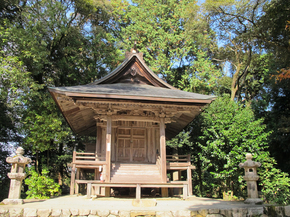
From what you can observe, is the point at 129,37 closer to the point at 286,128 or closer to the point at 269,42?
the point at 269,42

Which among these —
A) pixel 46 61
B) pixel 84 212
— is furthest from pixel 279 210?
pixel 46 61

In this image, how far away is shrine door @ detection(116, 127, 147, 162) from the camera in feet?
42.7

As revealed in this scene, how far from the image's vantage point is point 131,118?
11.8m

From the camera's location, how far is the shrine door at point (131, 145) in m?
13.0

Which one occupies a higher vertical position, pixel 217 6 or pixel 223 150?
pixel 217 6

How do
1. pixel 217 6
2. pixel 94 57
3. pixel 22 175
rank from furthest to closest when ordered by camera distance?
pixel 94 57, pixel 217 6, pixel 22 175

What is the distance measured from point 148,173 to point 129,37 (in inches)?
639

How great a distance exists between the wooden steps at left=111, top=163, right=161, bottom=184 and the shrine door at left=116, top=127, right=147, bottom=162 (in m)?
1.20

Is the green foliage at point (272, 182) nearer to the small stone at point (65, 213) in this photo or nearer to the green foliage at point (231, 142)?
the green foliage at point (231, 142)

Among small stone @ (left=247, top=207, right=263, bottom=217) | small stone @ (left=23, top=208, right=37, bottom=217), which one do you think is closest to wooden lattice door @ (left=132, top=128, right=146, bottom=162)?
small stone @ (left=247, top=207, right=263, bottom=217)

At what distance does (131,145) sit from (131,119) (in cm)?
209

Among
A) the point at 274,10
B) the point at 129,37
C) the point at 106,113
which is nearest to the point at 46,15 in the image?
the point at 129,37

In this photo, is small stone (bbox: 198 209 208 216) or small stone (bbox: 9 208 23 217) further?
small stone (bbox: 198 209 208 216)

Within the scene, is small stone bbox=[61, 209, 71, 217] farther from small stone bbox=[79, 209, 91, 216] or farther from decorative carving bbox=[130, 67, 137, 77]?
decorative carving bbox=[130, 67, 137, 77]
